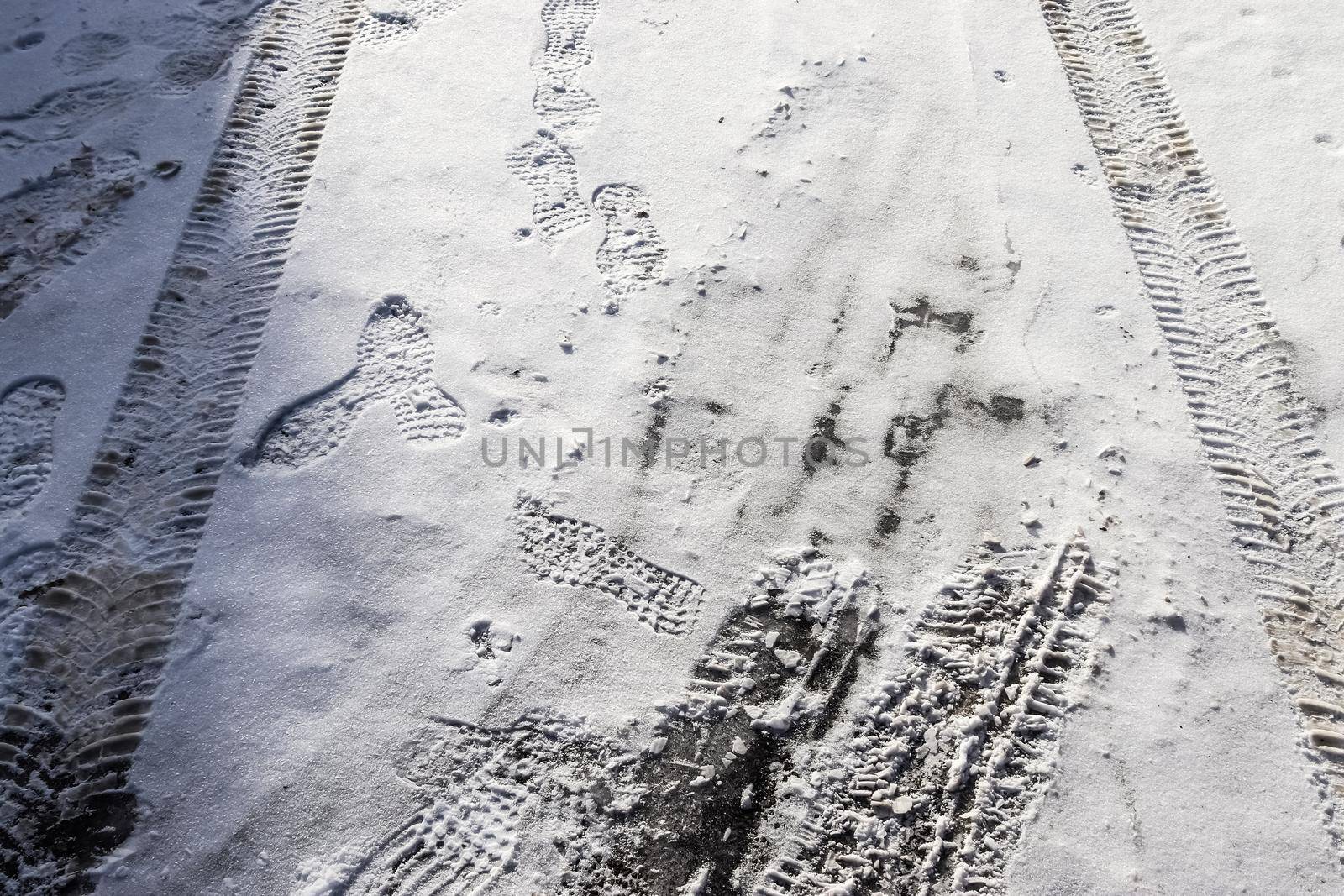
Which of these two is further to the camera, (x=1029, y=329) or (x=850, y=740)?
(x=1029, y=329)

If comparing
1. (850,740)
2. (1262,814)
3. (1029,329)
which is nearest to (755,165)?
(1029,329)

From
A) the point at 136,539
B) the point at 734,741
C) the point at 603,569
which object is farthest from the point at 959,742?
the point at 136,539

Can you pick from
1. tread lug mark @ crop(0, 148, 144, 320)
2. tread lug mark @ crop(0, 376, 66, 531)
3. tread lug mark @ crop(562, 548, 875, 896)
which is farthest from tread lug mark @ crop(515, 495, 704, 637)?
tread lug mark @ crop(0, 148, 144, 320)

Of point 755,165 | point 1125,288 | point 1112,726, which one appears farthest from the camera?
point 755,165

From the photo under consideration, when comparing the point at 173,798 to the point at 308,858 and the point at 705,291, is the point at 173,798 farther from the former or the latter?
the point at 705,291

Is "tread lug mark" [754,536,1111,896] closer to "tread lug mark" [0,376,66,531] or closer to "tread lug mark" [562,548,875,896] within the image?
"tread lug mark" [562,548,875,896]

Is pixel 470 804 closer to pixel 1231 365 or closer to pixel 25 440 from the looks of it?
pixel 25 440
